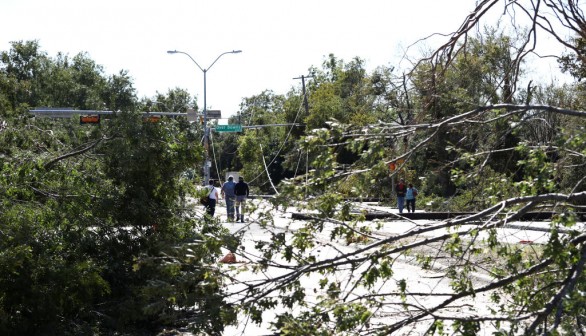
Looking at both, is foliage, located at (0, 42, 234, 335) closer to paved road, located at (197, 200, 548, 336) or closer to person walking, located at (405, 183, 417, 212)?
paved road, located at (197, 200, 548, 336)

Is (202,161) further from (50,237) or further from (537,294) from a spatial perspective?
(537,294)

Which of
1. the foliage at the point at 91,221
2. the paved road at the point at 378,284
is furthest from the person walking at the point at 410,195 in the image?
the foliage at the point at 91,221

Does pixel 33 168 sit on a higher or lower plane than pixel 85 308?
higher

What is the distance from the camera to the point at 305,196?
6.04m

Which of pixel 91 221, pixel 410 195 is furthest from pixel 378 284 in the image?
pixel 410 195

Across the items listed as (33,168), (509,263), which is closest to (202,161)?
(33,168)

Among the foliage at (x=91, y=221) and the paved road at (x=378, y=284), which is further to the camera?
the foliage at (x=91, y=221)

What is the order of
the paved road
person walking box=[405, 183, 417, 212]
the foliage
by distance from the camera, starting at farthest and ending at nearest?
person walking box=[405, 183, 417, 212] → the foliage → the paved road

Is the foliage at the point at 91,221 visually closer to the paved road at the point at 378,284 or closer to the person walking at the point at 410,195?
the paved road at the point at 378,284

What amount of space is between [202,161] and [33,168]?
2.17 m

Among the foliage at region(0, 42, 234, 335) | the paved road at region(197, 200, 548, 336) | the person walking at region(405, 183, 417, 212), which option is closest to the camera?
the paved road at region(197, 200, 548, 336)

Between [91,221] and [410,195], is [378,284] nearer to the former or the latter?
[91,221]

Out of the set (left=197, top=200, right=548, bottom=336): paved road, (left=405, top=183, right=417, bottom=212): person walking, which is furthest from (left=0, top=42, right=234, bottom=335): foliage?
(left=405, top=183, right=417, bottom=212): person walking

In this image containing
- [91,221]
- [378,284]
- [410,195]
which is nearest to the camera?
[91,221]
